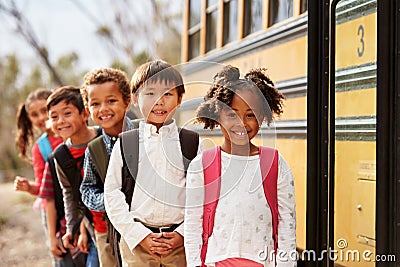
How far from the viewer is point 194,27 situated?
4.71 metres

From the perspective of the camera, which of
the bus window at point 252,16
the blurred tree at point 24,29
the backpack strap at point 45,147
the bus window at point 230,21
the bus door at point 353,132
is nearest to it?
the bus door at point 353,132

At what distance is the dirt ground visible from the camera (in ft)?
23.4

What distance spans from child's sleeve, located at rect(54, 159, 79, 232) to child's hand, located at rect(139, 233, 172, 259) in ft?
2.44

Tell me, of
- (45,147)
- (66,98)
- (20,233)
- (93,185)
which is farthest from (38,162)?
(20,233)

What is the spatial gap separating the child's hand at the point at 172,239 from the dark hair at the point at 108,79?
1.98 ft

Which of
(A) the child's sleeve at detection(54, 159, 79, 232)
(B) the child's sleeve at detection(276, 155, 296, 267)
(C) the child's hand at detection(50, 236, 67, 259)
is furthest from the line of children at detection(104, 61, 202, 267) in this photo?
(C) the child's hand at detection(50, 236, 67, 259)

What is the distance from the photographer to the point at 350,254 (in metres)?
2.33

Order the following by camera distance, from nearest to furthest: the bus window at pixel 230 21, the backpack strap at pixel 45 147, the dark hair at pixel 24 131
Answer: the backpack strap at pixel 45 147 → the bus window at pixel 230 21 → the dark hair at pixel 24 131

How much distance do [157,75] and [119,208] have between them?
0.42 meters

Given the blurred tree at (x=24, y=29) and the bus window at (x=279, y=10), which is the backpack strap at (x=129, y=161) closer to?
the bus window at (x=279, y=10)

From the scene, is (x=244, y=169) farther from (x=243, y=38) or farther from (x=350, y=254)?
(x=243, y=38)

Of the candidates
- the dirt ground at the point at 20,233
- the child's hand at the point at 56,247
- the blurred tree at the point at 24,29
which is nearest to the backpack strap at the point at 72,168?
the child's hand at the point at 56,247

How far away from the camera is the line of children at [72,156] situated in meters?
2.88

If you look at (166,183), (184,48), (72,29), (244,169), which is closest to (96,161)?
(166,183)
